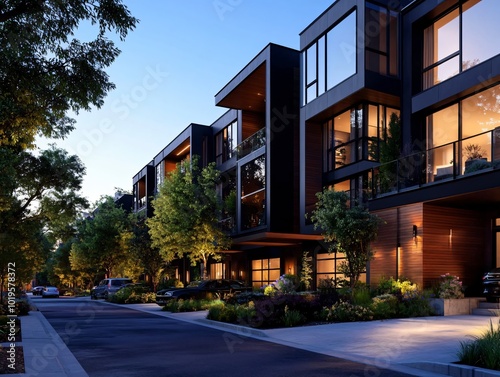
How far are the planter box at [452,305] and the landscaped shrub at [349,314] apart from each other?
2.58 m

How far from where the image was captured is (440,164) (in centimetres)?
1822

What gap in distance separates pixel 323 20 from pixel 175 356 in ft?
62.3

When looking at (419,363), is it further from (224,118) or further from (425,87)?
(224,118)

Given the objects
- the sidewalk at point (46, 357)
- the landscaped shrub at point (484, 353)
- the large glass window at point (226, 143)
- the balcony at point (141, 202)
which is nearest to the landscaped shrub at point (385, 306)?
the landscaped shrub at point (484, 353)

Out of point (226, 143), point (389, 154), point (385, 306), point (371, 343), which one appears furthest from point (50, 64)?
point (226, 143)

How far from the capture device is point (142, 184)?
59.1 metres

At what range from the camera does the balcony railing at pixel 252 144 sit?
2892cm

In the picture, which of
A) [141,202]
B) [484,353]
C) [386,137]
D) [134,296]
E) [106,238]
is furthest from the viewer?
[141,202]

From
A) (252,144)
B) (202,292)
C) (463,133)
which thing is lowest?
(202,292)

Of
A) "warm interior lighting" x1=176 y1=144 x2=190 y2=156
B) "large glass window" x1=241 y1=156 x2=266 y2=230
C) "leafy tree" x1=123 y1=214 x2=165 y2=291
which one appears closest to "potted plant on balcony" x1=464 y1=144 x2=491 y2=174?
"large glass window" x1=241 y1=156 x2=266 y2=230

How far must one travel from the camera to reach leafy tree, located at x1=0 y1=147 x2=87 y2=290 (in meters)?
23.3

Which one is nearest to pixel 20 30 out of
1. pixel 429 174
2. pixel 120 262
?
pixel 429 174

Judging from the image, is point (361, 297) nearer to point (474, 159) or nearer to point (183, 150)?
point (474, 159)

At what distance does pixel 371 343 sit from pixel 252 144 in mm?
20031
